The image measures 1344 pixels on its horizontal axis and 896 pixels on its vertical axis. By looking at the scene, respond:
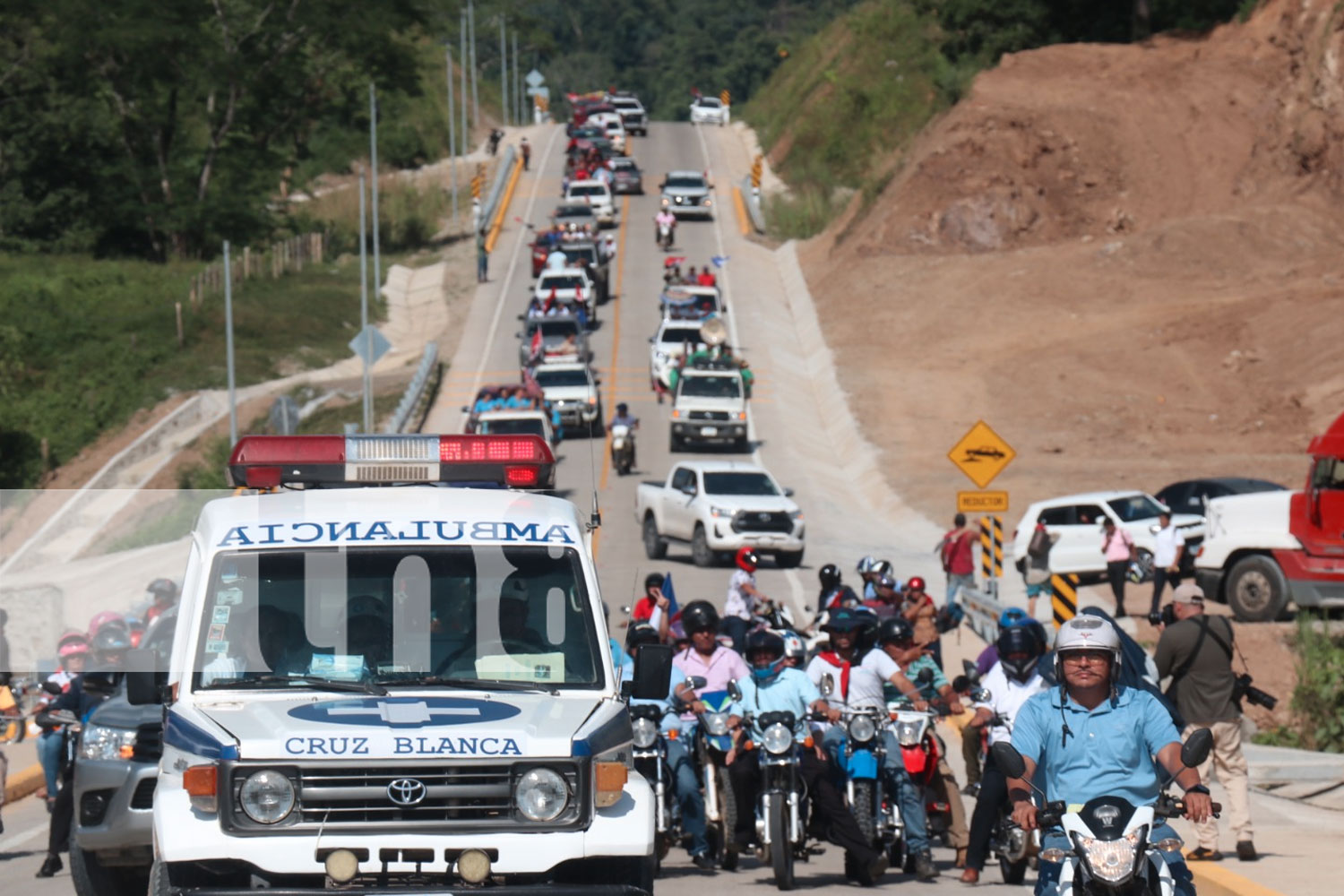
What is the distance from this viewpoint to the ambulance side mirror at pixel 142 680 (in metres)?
8.99

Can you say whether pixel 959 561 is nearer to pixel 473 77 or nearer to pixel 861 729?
pixel 861 729

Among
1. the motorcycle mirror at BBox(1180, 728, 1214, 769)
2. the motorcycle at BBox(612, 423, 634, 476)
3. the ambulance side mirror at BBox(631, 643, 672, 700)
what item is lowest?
the motorcycle mirror at BBox(1180, 728, 1214, 769)

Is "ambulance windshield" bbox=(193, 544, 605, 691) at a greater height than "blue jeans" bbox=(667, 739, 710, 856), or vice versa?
"ambulance windshield" bbox=(193, 544, 605, 691)

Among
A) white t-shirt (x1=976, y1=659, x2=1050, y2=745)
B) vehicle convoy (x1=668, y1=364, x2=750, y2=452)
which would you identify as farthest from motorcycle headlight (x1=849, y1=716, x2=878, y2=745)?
vehicle convoy (x1=668, y1=364, x2=750, y2=452)

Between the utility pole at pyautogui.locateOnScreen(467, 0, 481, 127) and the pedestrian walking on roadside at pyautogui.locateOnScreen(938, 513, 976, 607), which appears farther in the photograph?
the utility pole at pyautogui.locateOnScreen(467, 0, 481, 127)

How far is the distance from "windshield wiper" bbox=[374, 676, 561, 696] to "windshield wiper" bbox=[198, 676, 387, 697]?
0.32 feet

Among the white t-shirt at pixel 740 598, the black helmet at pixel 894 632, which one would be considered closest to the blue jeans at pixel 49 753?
the black helmet at pixel 894 632

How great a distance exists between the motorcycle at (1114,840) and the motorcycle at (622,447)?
3323 cm

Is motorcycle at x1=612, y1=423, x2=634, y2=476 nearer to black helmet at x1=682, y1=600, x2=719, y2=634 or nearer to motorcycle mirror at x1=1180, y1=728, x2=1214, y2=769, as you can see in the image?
black helmet at x1=682, y1=600, x2=719, y2=634

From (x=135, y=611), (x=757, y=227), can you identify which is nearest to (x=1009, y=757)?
(x=135, y=611)

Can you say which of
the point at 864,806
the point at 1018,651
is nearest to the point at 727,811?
the point at 864,806

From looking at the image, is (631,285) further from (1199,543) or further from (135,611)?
(135,611)

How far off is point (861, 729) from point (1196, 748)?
16.5 ft

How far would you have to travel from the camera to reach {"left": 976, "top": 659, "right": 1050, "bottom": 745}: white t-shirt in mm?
13445
